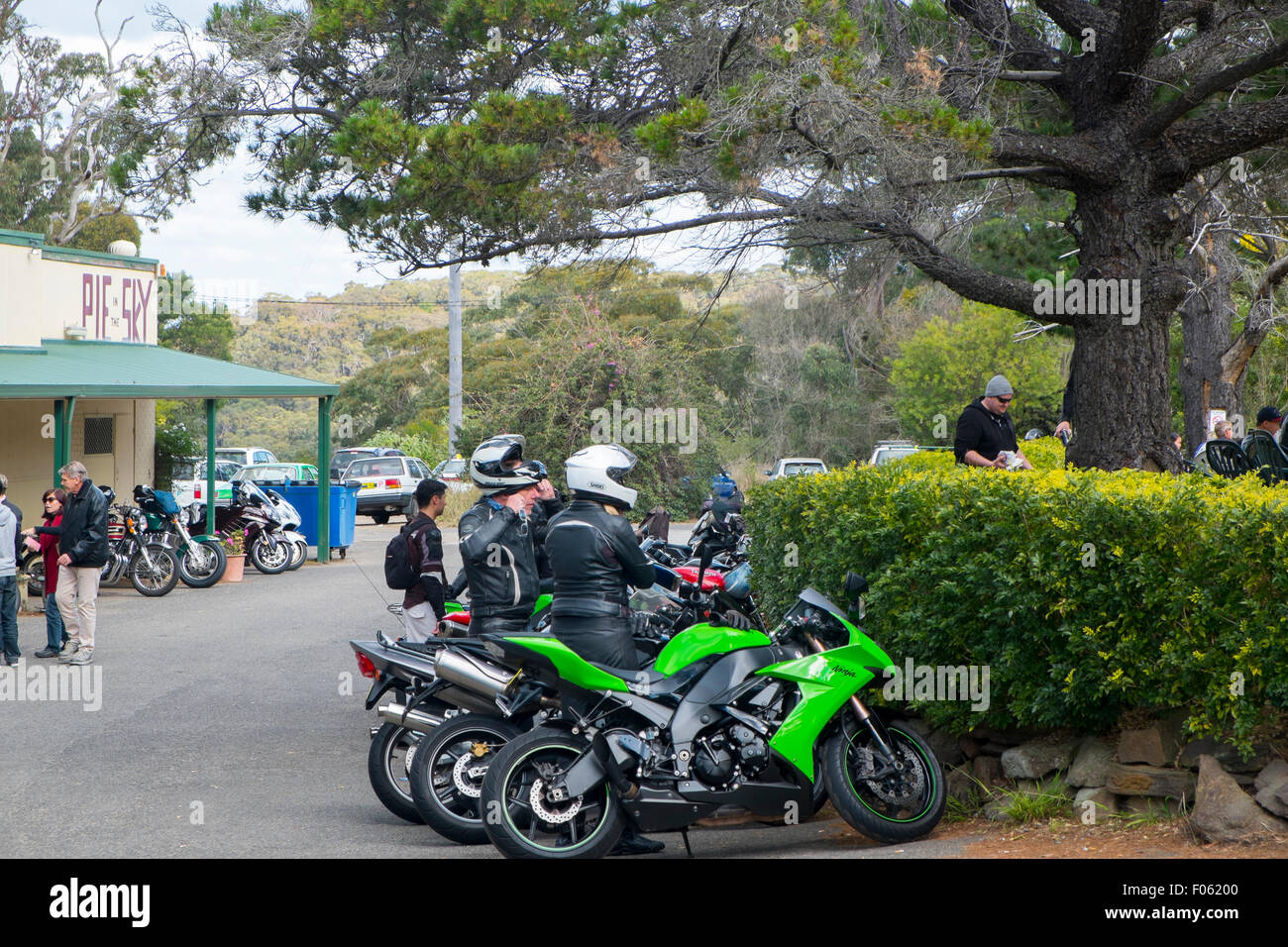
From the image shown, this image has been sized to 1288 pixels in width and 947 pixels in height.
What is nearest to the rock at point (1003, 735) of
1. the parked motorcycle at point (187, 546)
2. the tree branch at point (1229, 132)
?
the tree branch at point (1229, 132)

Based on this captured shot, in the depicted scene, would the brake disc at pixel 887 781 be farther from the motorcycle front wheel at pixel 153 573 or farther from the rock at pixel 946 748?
the motorcycle front wheel at pixel 153 573

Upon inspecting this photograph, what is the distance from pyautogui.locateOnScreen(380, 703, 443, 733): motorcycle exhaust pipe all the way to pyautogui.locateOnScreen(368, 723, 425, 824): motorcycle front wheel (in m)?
0.11

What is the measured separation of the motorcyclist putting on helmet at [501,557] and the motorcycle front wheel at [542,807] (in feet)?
Result: 6.51

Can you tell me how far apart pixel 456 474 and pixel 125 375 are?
17.2 metres

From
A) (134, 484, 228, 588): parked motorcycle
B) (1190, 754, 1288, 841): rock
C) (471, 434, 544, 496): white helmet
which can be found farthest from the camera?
(134, 484, 228, 588): parked motorcycle

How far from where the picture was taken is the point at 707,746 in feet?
19.5

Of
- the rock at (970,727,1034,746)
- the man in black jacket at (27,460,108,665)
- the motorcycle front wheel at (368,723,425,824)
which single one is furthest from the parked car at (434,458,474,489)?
the rock at (970,727,1034,746)

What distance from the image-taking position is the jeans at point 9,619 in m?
11.9

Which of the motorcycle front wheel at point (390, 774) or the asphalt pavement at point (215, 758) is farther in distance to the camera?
the motorcycle front wheel at point (390, 774)

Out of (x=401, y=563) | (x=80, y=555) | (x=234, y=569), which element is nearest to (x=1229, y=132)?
(x=401, y=563)

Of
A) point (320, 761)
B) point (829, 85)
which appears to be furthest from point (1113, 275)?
point (320, 761)

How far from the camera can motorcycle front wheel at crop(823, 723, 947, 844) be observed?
19.5 ft

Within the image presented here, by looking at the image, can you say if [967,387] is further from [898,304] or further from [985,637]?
[985,637]

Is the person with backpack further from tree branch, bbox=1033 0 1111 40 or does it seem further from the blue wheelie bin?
the blue wheelie bin
